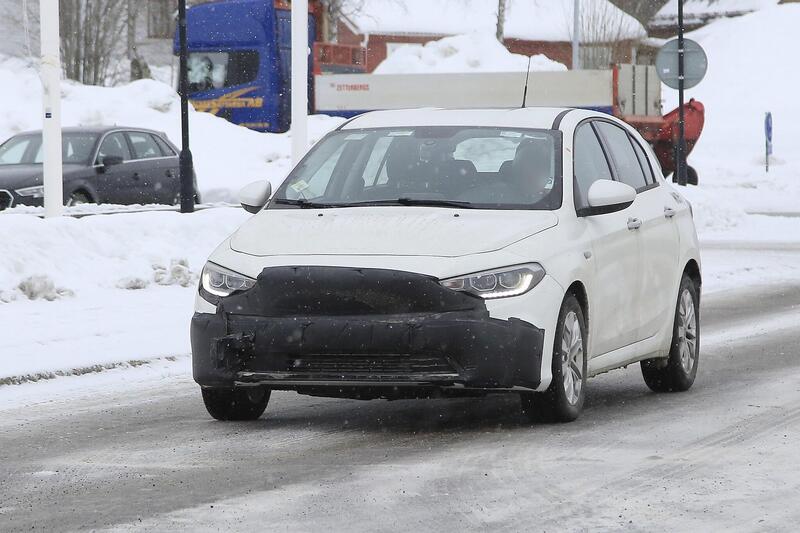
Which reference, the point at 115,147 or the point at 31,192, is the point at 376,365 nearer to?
the point at 31,192

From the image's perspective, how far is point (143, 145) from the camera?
24078 millimetres

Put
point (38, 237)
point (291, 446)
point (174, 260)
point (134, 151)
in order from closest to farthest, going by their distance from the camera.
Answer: point (291, 446) → point (38, 237) → point (174, 260) → point (134, 151)

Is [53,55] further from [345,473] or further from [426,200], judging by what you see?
[345,473]

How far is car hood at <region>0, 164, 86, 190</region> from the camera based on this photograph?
21.8 meters

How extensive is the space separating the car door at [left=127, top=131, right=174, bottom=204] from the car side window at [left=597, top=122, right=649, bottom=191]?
44.9 ft

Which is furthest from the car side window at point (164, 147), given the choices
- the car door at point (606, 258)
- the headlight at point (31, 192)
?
the car door at point (606, 258)

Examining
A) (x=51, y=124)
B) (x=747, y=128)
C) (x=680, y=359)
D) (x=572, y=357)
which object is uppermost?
(x=51, y=124)

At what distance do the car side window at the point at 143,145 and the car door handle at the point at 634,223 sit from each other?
14751 millimetres

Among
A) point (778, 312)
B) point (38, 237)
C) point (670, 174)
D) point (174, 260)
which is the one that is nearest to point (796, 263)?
point (778, 312)

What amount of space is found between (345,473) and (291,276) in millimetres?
1278

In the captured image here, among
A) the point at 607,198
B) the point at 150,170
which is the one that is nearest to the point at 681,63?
the point at 150,170

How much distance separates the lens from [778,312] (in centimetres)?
1550

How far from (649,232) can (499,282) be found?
1977 mm

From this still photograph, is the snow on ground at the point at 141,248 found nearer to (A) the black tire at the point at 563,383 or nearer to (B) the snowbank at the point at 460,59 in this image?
(A) the black tire at the point at 563,383
